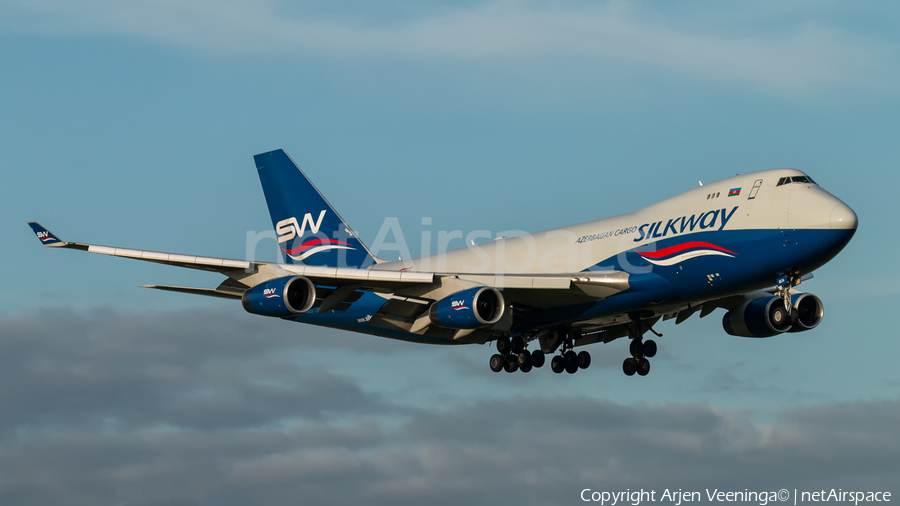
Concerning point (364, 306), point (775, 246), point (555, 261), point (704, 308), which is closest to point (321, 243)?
point (364, 306)

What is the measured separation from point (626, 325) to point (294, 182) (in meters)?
16.9

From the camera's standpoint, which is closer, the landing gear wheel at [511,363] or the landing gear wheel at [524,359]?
the landing gear wheel at [524,359]

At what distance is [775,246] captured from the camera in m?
32.8

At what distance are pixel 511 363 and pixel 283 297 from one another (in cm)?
1064

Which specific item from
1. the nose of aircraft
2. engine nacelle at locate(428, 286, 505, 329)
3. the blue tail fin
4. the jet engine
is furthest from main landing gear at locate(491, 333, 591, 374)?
the nose of aircraft

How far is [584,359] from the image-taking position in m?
42.0

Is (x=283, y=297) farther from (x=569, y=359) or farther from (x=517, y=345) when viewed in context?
(x=569, y=359)

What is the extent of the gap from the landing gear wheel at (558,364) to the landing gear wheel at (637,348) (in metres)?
2.85

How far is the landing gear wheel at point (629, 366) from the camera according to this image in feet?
134

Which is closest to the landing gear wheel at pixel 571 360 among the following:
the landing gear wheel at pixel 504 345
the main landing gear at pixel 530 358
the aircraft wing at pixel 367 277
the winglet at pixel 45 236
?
the main landing gear at pixel 530 358

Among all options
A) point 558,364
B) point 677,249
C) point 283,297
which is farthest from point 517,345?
point 283,297

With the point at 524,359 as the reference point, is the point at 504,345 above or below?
above

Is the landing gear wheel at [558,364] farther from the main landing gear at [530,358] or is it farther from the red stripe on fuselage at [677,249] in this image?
the red stripe on fuselage at [677,249]

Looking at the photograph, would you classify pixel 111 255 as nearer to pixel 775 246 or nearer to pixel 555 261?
pixel 555 261
